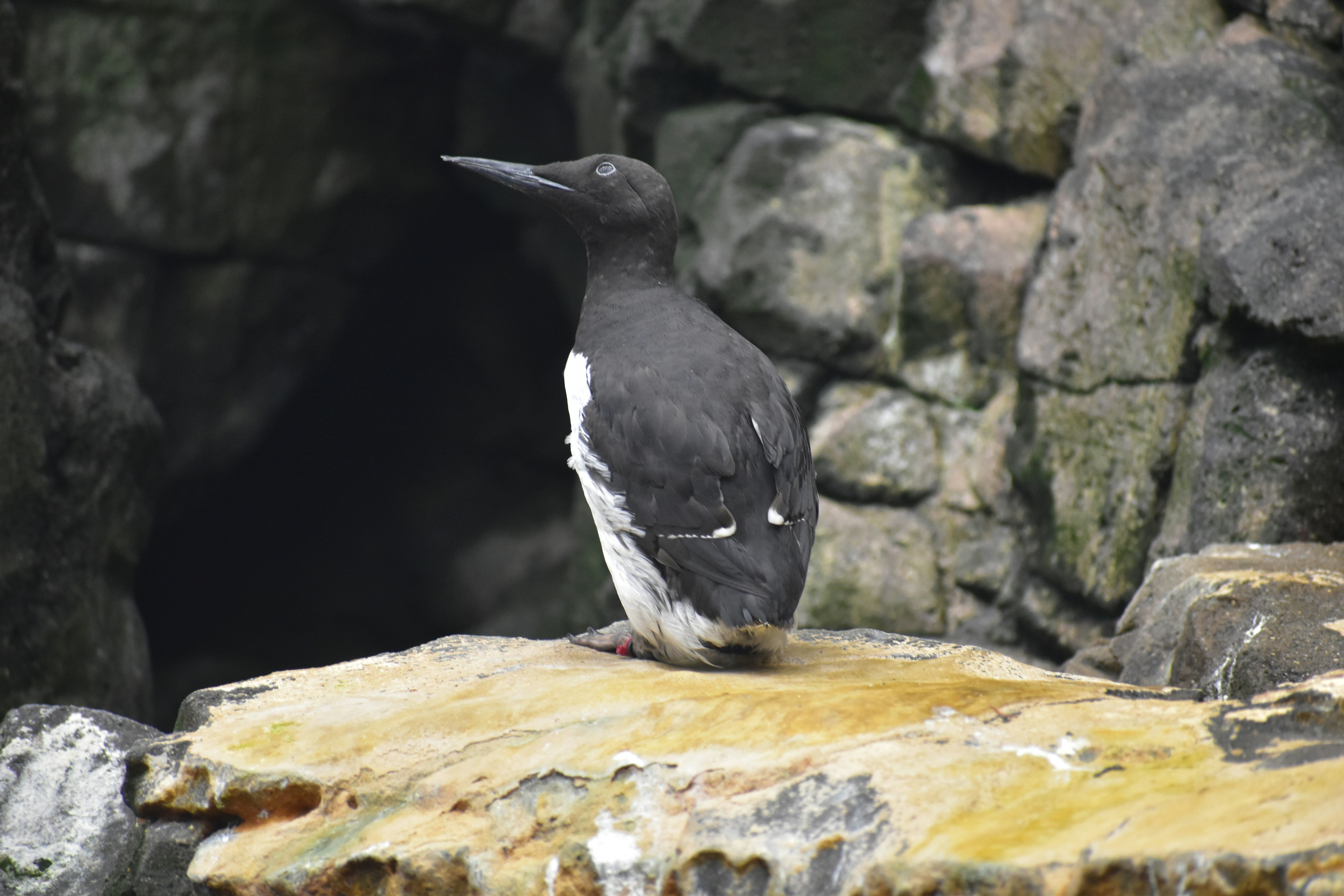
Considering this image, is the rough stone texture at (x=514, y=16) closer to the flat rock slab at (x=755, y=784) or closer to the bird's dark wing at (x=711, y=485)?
the bird's dark wing at (x=711, y=485)

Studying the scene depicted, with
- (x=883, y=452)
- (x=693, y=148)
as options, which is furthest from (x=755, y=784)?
(x=693, y=148)

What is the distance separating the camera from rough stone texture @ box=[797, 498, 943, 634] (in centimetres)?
618

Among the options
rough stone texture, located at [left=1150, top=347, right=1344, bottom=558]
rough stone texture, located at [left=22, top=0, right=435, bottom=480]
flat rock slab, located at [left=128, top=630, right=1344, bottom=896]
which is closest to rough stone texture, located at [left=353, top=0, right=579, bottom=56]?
rough stone texture, located at [left=22, top=0, right=435, bottom=480]

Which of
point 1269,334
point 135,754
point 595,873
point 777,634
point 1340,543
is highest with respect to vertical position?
point 1269,334

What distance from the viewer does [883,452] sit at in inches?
248

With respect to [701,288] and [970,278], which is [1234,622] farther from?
[701,288]

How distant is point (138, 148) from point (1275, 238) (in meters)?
6.20

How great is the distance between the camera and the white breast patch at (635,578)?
3213 mm

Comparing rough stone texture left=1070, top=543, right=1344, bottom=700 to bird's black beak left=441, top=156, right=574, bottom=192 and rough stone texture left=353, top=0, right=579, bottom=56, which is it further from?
rough stone texture left=353, top=0, right=579, bottom=56

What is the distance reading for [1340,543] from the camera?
13.0ft

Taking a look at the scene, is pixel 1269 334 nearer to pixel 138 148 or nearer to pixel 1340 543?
pixel 1340 543

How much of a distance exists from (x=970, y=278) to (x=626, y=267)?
2694 mm

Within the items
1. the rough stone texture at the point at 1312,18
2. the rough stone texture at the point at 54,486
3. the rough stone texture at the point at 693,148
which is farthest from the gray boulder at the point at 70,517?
the rough stone texture at the point at 1312,18

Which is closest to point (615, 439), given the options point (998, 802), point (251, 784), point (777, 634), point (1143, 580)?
point (777, 634)
